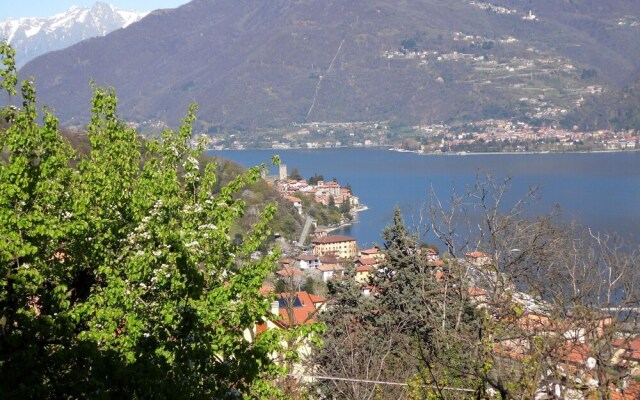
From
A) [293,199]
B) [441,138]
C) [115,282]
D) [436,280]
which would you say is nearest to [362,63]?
[441,138]

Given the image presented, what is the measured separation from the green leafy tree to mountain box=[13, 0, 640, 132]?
103m

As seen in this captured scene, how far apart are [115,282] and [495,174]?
41.8 m

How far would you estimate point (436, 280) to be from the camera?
8.61 meters

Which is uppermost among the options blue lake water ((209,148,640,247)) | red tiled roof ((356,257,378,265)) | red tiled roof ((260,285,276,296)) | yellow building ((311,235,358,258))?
red tiled roof ((260,285,276,296))

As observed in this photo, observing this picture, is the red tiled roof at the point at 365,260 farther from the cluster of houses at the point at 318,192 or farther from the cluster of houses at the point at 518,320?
the cluster of houses at the point at 318,192

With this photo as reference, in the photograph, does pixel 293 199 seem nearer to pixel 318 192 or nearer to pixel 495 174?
pixel 318 192

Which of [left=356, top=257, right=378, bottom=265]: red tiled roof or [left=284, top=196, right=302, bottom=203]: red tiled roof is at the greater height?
[left=356, top=257, right=378, bottom=265]: red tiled roof

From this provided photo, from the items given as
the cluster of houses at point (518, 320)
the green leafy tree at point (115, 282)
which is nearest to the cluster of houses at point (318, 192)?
the cluster of houses at point (518, 320)

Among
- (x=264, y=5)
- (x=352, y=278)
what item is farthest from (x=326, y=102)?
(x=352, y=278)

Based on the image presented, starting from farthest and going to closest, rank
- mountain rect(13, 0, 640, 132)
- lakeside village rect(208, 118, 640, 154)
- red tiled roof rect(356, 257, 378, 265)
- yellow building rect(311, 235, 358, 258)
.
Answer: mountain rect(13, 0, 640, 132) < lakeside village rect(208, 118, 640, 154) < yellow building rect(311, 235, 358, 258) < red tiled roof rect(356, 257, 378, 265)

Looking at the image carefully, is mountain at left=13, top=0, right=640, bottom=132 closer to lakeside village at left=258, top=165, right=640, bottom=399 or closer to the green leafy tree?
lakeside village at left=258, top=165, right=640, bottom=399

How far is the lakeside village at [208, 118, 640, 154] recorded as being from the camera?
78.5 m

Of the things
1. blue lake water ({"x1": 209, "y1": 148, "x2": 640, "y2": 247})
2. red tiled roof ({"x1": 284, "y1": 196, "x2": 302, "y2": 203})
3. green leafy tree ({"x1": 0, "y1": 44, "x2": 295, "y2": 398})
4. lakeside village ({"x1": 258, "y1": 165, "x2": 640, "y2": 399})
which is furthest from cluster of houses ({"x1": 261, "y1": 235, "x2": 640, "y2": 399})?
red tiled roof ({"x1": 284, "y1": 196, "x2": 302, "y2": 203})

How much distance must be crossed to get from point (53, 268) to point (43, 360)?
46 centimetres
